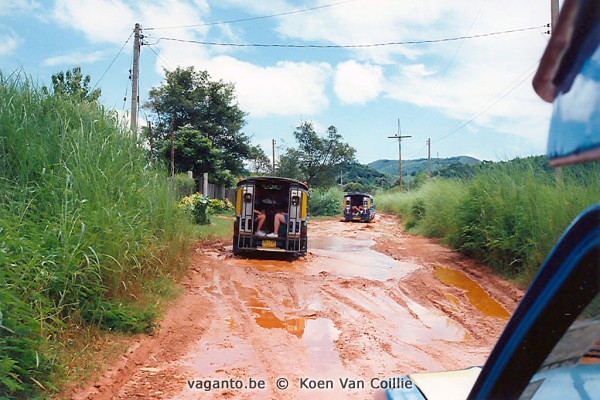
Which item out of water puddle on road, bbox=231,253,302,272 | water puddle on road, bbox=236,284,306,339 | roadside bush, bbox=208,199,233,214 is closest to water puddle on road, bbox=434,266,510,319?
water puddle on road, bbox=236,284,306,339

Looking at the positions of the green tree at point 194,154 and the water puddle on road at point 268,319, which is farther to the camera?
the green tree at point 194,154

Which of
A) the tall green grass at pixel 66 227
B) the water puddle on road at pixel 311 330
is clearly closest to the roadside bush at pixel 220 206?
the tall green grass at pixel 66 227

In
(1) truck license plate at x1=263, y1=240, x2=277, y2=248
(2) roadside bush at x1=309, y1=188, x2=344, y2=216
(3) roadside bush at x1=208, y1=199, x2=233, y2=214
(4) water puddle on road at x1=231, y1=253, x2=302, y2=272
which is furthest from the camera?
(2) roadside bush at x1=309, y1=188, x2=344, y2=216

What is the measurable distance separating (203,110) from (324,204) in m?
12.2

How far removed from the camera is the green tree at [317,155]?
39312mm

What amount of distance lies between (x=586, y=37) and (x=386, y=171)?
66.4m

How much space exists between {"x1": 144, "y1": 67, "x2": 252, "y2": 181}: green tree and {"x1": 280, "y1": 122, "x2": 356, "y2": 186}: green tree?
30.8ft

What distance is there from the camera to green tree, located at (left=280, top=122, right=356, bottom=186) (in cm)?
3931

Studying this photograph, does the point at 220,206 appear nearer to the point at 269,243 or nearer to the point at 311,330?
the point at 269,243

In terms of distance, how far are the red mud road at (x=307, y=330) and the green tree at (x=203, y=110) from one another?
19971 mm

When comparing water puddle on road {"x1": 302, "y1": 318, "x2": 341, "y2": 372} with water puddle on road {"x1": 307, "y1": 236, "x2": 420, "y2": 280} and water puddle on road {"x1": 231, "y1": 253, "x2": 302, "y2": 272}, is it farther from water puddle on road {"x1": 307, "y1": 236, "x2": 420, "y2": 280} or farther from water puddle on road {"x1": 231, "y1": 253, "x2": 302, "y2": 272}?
water puddle on road {"x1": 231, "y1": 253, "x2": 302, "y2": 272}

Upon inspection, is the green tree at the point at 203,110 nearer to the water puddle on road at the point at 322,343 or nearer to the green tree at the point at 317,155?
the green tree at the point at 317,155

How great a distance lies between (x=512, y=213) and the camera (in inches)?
362

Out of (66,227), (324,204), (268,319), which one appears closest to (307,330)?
(268,319)
